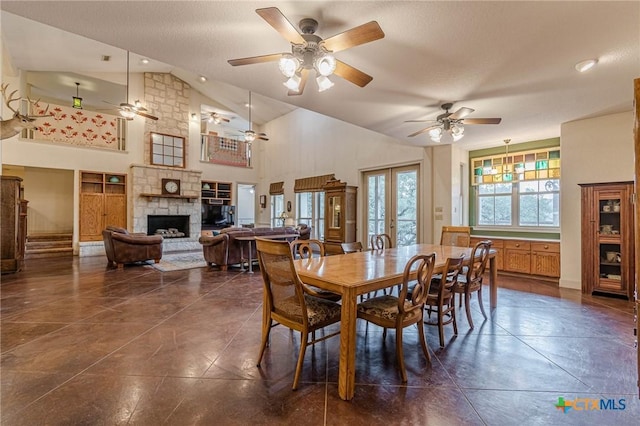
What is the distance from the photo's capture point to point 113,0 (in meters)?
1.93

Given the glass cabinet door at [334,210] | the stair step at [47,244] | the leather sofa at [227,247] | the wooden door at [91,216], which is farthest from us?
the wooden door at [91,216]

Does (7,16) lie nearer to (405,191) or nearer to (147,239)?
(147,239)

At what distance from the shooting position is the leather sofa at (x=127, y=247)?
5887mm

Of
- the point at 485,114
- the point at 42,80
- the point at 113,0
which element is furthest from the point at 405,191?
the point at 42,80

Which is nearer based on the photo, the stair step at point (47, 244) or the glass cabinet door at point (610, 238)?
the glass cabinet door at point (610, 238)

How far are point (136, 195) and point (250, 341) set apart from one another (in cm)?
783

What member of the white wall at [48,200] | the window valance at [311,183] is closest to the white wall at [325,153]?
the window valance at [311,183]

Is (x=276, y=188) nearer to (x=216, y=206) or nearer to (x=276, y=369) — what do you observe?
(x=216, y=206)

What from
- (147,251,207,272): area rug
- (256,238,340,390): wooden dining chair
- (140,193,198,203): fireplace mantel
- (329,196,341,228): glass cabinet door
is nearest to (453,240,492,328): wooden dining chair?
(256,238,340,390): wooden dining chair

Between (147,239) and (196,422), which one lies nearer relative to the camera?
(196,422)

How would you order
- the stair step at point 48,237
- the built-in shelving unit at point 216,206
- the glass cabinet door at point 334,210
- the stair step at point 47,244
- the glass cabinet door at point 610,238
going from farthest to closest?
1. the built-in shelving unit at point 216,206
2. the stair step at point 48,237
3. the stair step at point 47,244
4. the glass cabinet door at point 334,210
5. the glass cabinet door at point 610,238

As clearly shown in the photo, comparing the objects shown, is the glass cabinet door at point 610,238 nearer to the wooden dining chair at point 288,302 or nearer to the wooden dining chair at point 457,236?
the wooden dining chair at point 457,236

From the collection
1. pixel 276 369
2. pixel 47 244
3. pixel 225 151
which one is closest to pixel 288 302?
pixel 276 369

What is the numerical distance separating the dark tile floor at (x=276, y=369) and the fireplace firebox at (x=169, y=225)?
530 centimetres
